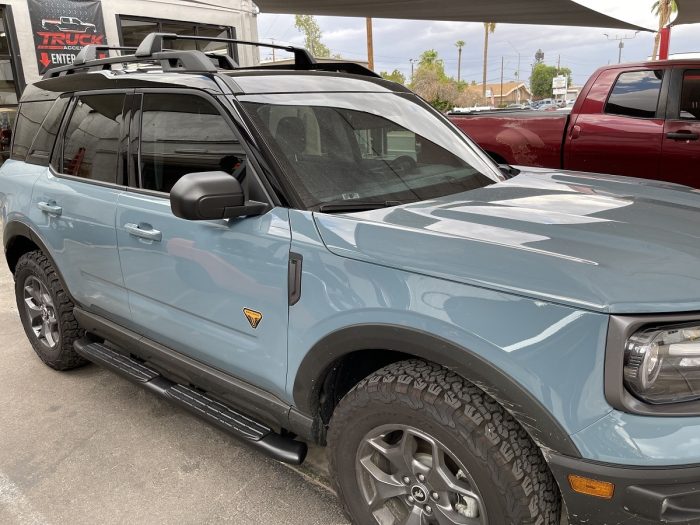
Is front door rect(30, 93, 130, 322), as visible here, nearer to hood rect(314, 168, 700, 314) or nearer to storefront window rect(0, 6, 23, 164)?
hood rect(314, 168, 700, 314)

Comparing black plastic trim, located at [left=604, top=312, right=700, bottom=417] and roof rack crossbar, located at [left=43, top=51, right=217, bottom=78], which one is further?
roof rack crossbar, located at [left=43, top=51, right=217, bottom=78]

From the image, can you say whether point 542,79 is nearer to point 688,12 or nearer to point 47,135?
point 688,12

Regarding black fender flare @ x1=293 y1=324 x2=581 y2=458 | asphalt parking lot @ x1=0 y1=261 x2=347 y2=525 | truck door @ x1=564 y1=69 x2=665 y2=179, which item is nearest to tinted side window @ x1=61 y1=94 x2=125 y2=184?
asphalt parking lot @ x1=0 y1=261 x2=347 y2=525

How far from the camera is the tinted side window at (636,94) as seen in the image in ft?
18.7

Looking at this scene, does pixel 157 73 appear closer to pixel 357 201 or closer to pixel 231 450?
pixel 357 201

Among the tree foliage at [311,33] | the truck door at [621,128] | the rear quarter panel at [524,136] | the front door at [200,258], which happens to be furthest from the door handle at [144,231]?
the tree foliage at [311,33]

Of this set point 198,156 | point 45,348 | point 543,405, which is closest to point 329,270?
point 543,405

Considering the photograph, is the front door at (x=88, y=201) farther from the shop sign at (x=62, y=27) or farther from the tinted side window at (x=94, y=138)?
the shop sign at (x=62, y=27)

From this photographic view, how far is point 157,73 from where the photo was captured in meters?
2.86

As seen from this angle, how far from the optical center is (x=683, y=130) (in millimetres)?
5406

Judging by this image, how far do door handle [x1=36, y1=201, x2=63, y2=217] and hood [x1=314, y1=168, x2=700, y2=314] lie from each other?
1.98 metres

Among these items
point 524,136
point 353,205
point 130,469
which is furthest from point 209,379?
point 524,136

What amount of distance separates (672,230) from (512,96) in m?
114

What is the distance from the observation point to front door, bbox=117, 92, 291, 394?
2.23m
